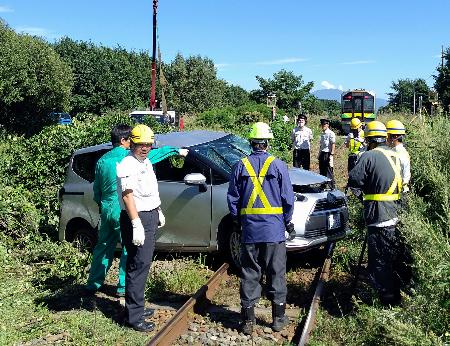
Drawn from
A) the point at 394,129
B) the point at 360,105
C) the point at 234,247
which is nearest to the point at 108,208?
the point at 234,247

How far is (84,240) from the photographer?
8.10 meters

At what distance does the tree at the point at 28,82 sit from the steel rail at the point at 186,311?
1255 inches

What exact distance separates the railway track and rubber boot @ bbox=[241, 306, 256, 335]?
43 cm

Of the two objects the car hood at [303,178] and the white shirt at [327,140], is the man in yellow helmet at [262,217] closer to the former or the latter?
the car hood at [303,178]

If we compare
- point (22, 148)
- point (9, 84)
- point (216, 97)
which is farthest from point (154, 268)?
point (216, 97)

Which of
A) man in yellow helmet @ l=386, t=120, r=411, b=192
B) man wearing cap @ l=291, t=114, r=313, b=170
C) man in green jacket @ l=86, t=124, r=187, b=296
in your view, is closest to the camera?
man in yellow helmet @ l=386, t=120, r=411, b=192

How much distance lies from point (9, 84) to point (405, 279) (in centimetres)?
3508

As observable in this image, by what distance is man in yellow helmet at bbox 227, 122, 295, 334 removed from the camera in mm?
5215

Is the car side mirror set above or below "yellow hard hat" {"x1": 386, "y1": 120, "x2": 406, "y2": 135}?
below

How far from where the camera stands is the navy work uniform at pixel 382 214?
208 inches

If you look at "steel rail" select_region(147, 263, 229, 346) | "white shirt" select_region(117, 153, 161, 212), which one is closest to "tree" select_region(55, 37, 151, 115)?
"steel rail" select_region(147, 263, 229, 346)

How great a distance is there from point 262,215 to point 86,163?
392 cm

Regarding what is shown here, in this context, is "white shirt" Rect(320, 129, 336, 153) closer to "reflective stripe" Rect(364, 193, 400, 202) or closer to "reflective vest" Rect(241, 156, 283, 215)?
"reflective stripe" Rect(364, 193, 400, 202)

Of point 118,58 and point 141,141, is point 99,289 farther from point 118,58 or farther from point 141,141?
point 118,58
